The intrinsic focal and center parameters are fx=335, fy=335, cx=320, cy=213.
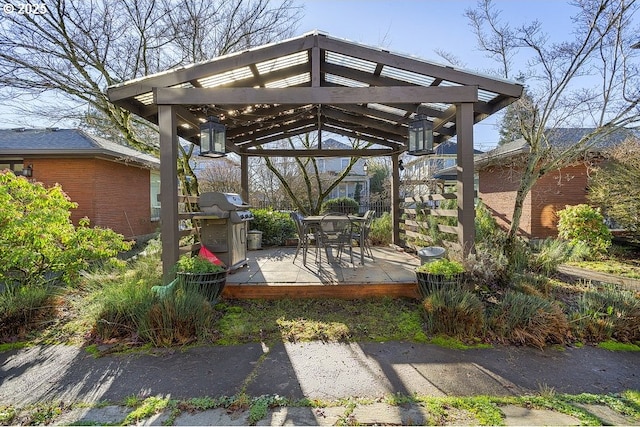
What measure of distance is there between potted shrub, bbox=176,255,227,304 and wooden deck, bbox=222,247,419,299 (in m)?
0.49

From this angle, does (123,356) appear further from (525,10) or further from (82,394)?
(525,10)

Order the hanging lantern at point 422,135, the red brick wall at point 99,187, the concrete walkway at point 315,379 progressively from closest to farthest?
1. the concrete walkway at point 315,379
2. the hanging lantern at point 422,135
3. the red brick wall at point 99,187

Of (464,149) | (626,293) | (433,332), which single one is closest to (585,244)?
(626,293)

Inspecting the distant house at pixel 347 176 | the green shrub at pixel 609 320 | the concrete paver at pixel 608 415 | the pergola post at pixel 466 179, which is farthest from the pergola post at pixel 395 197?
the distant house at pixel 347 176

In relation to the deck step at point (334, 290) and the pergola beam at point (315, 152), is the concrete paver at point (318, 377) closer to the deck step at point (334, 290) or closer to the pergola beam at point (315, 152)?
the deck step at point (334, 290)

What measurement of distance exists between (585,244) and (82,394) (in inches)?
374

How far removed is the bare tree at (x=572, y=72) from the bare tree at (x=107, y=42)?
18.1 ft

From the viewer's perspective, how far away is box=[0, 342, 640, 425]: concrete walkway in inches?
85.7

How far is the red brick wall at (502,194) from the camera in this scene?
9.86m

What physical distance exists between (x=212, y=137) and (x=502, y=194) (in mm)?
10180

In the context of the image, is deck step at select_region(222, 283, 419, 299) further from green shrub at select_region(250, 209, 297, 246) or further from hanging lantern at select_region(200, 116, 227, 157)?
green shrub at select_region(250, 209, 297, 246)

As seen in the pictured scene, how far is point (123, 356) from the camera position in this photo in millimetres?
3045

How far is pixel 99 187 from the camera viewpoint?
31.1ft

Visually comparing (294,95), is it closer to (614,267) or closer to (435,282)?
(435,282)
